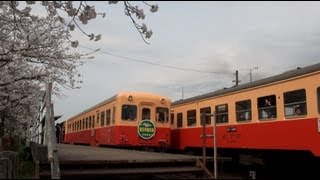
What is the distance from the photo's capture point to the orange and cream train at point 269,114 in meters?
11.1

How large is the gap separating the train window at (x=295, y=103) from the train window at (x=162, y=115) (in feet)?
23.2

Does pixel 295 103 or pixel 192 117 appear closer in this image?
pixel 295 103

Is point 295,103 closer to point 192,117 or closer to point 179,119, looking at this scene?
point 192,117

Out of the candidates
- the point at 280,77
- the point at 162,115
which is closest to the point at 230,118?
the point at 280,77

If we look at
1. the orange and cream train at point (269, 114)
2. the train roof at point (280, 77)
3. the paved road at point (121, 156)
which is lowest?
the paved road at point (121, 156)

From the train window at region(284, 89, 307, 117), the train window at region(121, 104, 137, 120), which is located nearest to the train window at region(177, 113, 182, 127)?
the train window at region(121, 104, 137, 120)

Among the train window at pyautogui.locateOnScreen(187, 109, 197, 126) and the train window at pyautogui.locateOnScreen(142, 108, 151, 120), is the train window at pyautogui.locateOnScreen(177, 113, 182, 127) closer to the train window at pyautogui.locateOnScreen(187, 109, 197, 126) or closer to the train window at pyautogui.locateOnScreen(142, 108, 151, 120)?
the train window at pyautogui.locateOnScreen(187, 109, 197, 126)

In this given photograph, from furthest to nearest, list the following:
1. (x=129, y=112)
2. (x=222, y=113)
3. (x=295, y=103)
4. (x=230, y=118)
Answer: (x=129, y=112) → (x=222, y=113) → (x=230, y=118) → (x=295, y=103)

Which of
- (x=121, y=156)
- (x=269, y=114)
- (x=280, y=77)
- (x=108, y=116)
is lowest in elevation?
(x=121, y=156)

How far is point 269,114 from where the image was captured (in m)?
12.7

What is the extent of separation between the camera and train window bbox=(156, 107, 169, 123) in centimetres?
1841

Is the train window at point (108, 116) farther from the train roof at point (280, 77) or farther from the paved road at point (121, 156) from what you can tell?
the paved road at point (121, 156)

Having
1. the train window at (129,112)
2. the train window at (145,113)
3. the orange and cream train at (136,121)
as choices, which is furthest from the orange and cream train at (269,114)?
the train window at (129,112)

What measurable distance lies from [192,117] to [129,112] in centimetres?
228
